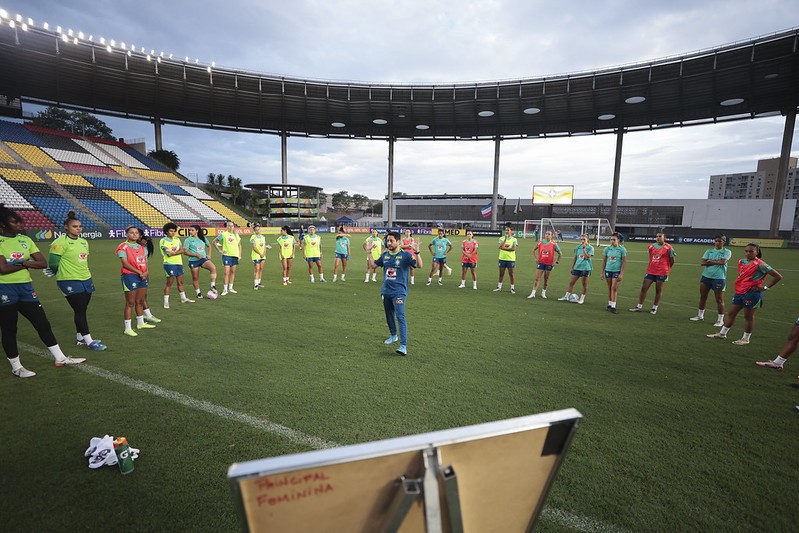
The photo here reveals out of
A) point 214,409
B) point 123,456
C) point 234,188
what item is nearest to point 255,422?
point 214,409

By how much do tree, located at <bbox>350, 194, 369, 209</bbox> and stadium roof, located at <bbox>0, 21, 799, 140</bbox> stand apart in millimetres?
85689

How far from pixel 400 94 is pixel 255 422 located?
43.1 m

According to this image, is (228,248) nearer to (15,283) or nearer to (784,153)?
(15,283)

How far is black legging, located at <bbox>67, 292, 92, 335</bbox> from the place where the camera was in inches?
218

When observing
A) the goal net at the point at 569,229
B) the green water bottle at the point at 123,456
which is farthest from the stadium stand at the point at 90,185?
the goal net at the point at 569,229

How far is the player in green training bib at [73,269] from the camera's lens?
5387 mm

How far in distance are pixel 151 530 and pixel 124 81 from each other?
4560 centimetres

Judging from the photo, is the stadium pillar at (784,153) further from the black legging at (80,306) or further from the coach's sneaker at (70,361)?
the coach's sneaker at (70,361)

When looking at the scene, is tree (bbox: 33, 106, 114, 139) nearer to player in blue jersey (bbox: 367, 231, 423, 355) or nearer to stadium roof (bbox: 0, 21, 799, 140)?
stadium roof (bbox: 0, 21, 799, 140)

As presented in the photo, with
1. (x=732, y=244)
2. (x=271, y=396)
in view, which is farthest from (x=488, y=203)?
(x=271, y=396)

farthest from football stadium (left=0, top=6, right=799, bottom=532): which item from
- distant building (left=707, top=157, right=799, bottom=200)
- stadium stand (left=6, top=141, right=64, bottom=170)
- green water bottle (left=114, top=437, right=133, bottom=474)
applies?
distant building (left=707, top=157, right=799, bottom=200)

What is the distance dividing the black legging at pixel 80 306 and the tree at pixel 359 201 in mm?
129824

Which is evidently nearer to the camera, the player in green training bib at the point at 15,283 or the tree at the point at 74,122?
the player in green training bib at the point at 15,283

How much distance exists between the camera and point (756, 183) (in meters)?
133
